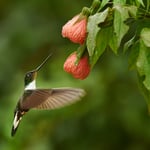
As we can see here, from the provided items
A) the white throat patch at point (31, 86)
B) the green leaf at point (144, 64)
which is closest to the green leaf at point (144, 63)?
the green leaf at point (144, 64)

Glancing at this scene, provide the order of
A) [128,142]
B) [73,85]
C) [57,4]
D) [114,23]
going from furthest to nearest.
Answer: [57,4] < [128,142] < [73,85] < [114,23]

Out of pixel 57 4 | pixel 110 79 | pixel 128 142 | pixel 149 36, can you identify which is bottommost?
pixel 128 142

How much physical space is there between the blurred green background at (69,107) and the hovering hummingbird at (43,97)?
1887 millimetres

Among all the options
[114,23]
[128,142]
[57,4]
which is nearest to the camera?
[114,23]

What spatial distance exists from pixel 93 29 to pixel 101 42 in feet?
0.54

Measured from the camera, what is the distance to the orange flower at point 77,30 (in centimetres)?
265

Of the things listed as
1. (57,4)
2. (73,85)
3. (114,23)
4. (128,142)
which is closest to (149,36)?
(114,23)

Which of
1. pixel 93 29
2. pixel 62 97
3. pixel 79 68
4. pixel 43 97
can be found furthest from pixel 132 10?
pixel 43 97

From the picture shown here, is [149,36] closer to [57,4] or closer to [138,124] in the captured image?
[138,124]

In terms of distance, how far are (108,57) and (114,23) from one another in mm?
3277

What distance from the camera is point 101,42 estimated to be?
2.66m

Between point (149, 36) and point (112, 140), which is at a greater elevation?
A: point (149, 36)

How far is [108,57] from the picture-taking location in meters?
5.79

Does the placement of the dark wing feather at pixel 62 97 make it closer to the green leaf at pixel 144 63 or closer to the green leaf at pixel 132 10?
the green leaf at pixel 144 63
